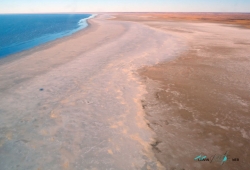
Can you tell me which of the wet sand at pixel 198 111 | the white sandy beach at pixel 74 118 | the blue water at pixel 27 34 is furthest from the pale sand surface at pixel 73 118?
the blue water at pixel 27 34

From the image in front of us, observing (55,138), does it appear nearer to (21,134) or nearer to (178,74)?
(21,134)

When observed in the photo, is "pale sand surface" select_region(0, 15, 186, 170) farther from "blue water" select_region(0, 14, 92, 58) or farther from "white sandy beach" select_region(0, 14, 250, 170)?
"blue water" select_region(0, 14, 92, 58)

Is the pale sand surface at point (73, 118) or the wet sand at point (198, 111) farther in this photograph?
the wet sand at point (198, 111)

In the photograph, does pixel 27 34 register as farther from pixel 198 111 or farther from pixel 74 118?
pixel 198 111

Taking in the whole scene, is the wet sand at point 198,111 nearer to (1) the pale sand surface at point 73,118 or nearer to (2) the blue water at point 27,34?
(1) the pale sand surface at point 73,118

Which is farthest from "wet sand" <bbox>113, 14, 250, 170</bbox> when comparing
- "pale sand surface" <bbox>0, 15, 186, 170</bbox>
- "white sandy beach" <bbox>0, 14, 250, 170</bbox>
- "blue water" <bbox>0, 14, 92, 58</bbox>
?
"blue water" <bbox>0, 14, 92, 58</bbox>
